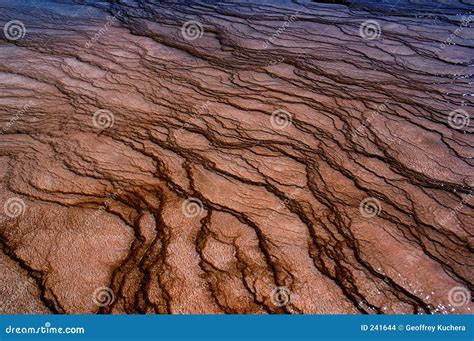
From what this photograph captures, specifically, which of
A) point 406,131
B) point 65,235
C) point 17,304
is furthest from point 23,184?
point 406,131

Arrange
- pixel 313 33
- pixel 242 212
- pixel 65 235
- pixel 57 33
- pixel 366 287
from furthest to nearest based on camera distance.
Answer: pixel 313 33 → pixel 57 33 → pixel 242 212 → pixel 65 235 → pixel 366 287

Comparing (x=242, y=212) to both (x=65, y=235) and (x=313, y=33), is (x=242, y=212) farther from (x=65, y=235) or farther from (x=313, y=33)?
(x=313, y=33)

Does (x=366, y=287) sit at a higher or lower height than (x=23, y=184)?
higher

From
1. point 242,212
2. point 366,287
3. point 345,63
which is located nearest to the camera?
point 366,287

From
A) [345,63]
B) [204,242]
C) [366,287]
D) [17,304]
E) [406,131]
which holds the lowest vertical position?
[17,304]

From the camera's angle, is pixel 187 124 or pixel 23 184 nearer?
pixel 23 184

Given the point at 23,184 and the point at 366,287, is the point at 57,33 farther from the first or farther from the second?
the point at 366,287

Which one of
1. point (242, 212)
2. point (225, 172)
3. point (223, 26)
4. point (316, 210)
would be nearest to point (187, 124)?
point (225, 172)
